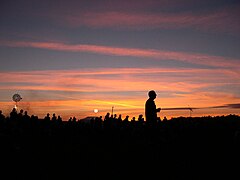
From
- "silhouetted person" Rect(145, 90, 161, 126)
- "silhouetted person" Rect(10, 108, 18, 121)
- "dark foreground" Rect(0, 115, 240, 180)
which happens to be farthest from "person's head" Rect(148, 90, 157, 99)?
"silhouetted person" Rect(10, 108, 18, 121)

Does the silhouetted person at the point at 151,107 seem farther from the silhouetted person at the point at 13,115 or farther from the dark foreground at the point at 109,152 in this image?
the silhouetted person at the point at 13,115

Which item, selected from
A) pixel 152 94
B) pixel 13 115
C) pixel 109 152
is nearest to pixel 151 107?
→ pixel 152 94

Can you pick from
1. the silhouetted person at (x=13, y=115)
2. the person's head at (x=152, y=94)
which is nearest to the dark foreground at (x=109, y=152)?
the silhouetted person at (x=13, y=115)

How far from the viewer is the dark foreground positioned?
36.0 feet

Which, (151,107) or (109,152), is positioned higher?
(151,107)

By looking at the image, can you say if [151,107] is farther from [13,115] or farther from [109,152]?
[13,115]

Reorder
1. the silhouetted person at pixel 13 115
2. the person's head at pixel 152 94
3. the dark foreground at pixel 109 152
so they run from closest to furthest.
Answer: the dark foreground at pixel 109 152, the silhouetted person at pixel 13 115, the person's head at pixel 152 94

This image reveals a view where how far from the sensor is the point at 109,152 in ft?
44.9

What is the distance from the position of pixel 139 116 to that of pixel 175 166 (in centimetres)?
313

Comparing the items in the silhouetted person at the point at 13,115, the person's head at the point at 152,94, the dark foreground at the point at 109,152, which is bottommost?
the dark foreground at the point at 109,152

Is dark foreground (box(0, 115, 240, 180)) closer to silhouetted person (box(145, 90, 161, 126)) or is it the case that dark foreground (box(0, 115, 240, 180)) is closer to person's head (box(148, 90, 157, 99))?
silhouetted person (box(145, 90, 161, 126))

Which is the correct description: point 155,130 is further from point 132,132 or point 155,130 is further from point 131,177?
point 131,177

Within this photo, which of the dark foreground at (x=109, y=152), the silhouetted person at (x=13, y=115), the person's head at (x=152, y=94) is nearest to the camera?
the dark foreground at (x=109, y=152)

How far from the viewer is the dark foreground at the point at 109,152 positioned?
11.0 meters
